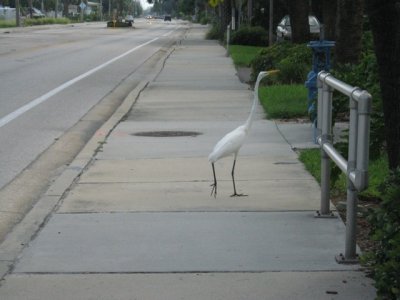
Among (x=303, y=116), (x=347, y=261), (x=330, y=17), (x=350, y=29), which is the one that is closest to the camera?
(x=347, y=261)

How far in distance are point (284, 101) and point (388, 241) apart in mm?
11063

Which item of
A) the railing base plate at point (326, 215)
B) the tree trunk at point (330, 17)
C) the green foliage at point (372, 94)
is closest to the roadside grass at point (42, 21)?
the tree trunk at point (330, 17)

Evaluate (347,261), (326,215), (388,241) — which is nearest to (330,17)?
(326,215)

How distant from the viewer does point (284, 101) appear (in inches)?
587

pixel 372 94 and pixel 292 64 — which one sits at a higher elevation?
pixel 372 94

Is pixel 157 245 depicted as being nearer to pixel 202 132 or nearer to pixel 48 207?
pixel 48 207

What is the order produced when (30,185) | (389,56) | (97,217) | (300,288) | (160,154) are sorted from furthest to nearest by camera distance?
(160,154)
(30,185)
(97,217)
(389,56)
(300,288)

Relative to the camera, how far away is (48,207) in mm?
7211

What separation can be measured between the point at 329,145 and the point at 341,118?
21.1ft

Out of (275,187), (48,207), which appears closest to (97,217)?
(48,207)

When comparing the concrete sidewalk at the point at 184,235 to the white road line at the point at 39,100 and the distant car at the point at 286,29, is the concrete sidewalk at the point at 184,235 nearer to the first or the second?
the white road line at the point at 39,100

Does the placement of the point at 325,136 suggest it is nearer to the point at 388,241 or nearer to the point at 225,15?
the point at 388,241

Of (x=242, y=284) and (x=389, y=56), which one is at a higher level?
(x=389, y=56)

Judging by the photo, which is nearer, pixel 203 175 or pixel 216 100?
pixel 203 175
